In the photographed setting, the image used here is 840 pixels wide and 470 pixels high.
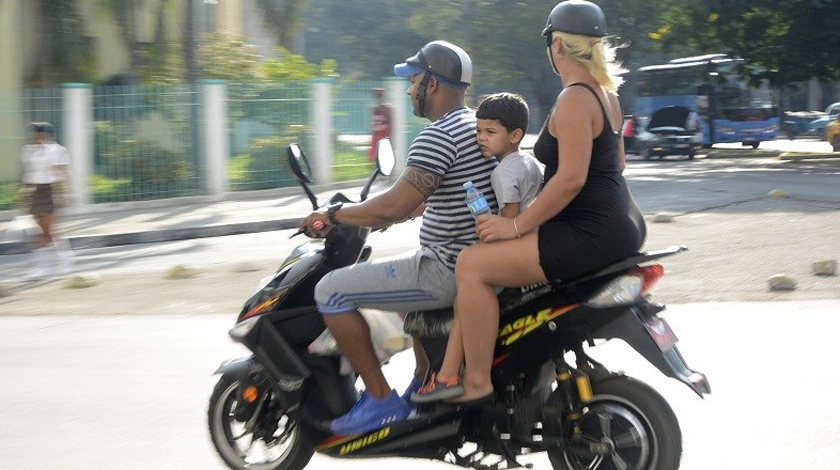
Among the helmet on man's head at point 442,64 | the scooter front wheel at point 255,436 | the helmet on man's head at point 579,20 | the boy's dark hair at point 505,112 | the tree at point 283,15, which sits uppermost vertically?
the tree at point 283,15

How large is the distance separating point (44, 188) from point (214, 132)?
25.0 feet

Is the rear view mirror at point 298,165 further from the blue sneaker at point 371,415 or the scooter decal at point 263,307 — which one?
the blue sneaker at point 371,415

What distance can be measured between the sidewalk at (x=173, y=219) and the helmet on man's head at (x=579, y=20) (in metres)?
13.3

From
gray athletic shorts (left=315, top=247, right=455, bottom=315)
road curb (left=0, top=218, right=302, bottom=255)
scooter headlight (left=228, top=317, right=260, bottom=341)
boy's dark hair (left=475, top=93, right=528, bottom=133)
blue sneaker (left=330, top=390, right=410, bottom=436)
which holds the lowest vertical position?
road curb (left=0, top=218, right=302, bottom=255)

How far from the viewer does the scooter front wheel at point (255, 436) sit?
4562 millimetres

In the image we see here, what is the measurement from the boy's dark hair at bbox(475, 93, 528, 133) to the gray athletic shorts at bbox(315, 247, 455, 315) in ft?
1.81

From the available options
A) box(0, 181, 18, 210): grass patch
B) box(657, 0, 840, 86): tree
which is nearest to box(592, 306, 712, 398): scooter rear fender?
box(0, 181, 18, 210): grass patch

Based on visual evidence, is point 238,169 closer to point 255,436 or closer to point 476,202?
point 255,436

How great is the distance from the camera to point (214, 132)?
2114 centimetres

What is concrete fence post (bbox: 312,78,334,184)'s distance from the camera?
22672 millimetres

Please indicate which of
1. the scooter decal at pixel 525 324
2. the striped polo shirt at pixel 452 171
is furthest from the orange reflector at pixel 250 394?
the scooter decal at pixel 525 324

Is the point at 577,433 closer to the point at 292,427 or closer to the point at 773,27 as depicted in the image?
the point at 292,427

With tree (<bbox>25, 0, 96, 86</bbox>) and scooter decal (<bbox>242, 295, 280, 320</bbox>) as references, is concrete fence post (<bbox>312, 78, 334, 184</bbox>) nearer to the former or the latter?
tree (<bbox>25, 0, 96, 86</bbox>)

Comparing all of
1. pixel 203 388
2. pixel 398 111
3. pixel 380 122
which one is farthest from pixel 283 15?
pixel 203 388
